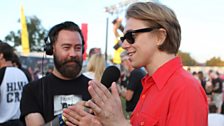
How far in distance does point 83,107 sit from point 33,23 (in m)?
66.0

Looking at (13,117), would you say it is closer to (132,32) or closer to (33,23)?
(132,32)

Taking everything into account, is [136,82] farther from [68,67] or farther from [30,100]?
[30,100]

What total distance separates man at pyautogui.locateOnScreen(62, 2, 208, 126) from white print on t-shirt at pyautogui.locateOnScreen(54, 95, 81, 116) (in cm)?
83

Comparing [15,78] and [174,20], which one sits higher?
[174,20]

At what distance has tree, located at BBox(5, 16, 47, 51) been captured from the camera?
6225 cm

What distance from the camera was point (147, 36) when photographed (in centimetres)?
160

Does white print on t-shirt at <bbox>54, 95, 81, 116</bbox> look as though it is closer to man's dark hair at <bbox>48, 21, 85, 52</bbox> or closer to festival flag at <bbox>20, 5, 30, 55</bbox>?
man's dark hair at <bbox>48, 21, 85, 52</bbox>

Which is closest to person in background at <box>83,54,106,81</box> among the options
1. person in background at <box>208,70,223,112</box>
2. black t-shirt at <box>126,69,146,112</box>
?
black t-shirt at <box>126,69,146,112</box>

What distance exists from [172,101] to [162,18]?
43 centimetres

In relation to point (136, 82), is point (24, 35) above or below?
above

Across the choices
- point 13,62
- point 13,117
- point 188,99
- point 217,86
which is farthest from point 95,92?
point 217,86

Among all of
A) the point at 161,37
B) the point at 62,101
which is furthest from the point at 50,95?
the point at 161,37

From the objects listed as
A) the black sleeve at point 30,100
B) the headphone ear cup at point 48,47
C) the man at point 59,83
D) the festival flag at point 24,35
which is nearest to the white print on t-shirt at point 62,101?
the man at point 59,83

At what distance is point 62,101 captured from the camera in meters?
2.42
